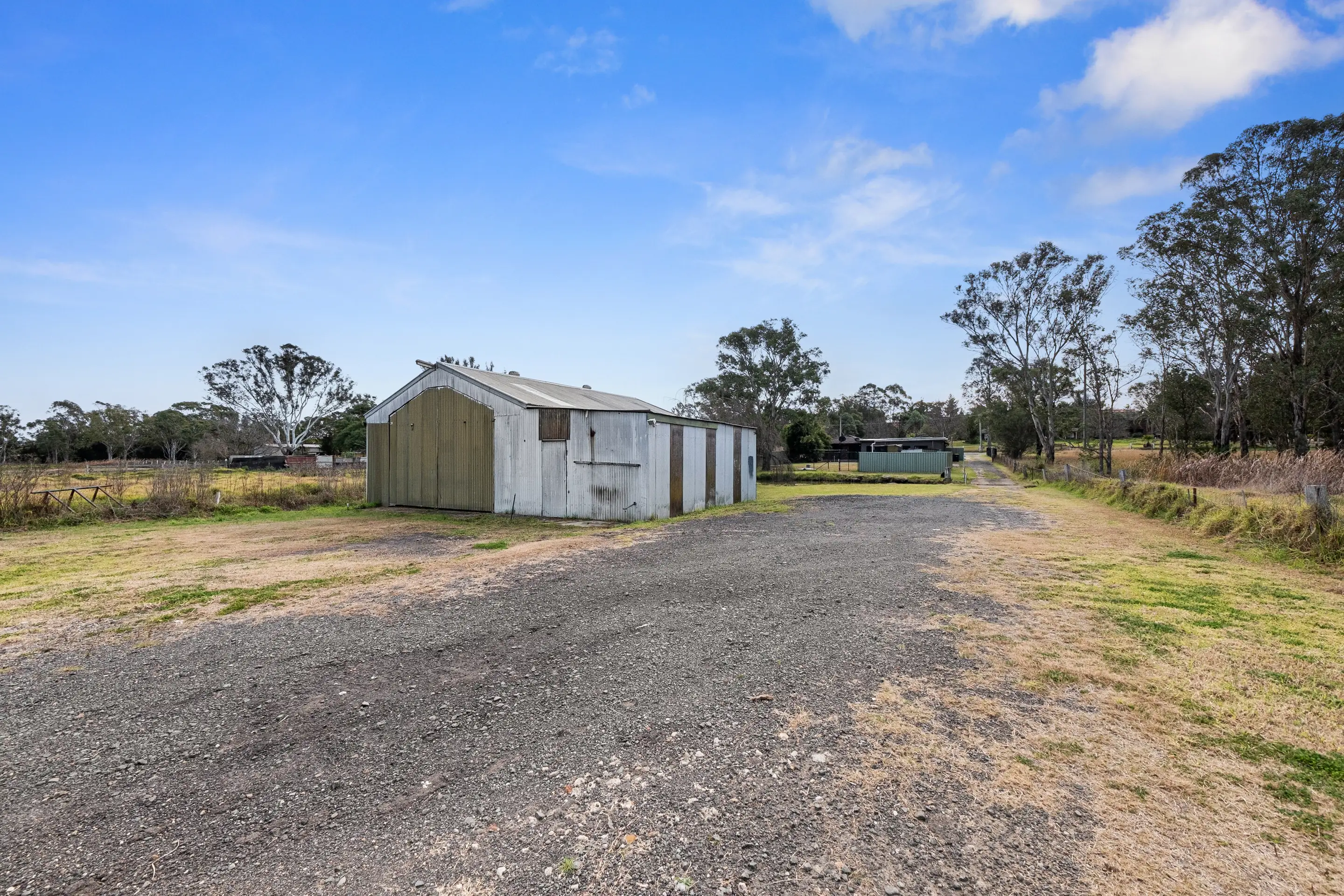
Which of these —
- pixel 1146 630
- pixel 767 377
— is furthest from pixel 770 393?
pixel 1146 630

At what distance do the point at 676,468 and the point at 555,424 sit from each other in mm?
3135

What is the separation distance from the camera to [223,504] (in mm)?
14805

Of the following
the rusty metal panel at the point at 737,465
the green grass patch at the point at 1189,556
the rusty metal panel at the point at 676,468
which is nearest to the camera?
the green grass patch at the point at 1189,556

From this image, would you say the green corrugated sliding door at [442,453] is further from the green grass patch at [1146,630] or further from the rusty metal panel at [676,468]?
the green grass patch at [1146,630]

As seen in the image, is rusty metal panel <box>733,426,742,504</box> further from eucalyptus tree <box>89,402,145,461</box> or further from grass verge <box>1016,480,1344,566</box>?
eucalyptus tree <box>89,402,145,461</box>

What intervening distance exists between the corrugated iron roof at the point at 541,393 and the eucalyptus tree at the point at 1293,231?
23482mm

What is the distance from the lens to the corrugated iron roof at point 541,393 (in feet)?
47.4

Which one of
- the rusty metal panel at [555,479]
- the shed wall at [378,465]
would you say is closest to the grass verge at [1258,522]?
the rusty metal panel at [555,479]

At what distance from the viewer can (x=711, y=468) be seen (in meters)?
16.4

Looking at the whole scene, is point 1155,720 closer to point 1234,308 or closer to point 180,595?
point 180,595

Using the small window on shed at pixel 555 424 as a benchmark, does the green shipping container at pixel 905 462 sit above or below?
below

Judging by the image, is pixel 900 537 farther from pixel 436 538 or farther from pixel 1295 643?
pixel 436 538

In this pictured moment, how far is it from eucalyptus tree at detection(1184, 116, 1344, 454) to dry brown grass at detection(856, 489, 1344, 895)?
22.0m

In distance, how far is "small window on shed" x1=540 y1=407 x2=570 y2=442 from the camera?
13.8m
